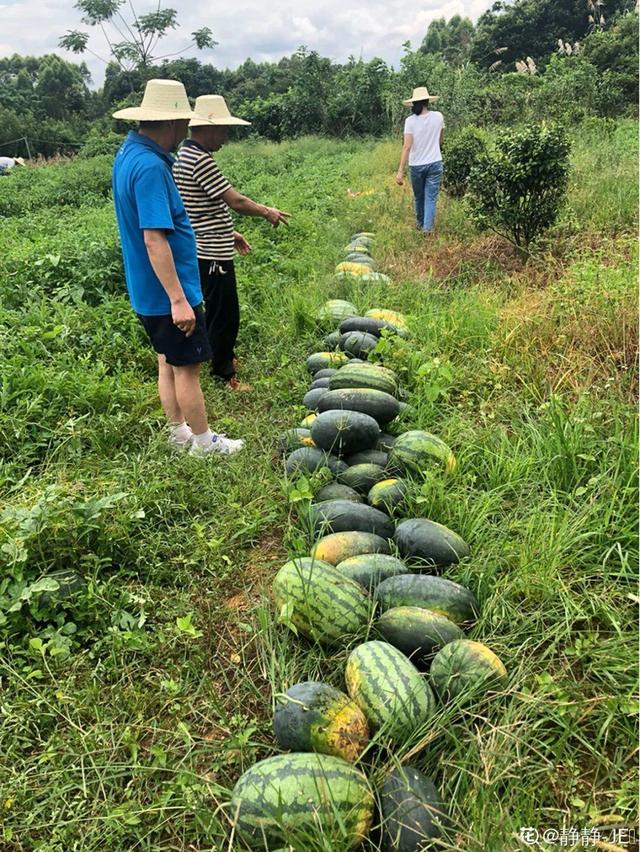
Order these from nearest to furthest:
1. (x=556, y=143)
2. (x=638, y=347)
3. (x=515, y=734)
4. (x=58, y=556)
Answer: (x=515, y=734) → (x=58, y=556) → (x=638, y=347) → (x=556, y=143)

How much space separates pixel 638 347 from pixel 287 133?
3311cm

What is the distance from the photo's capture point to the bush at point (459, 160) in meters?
9.59

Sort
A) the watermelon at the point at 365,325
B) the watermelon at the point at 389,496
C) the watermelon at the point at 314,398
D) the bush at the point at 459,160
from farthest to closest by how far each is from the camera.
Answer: the bush at the point at 459,160, the watermelon at the point at 365,325, the watermelon at the point at 314,398, the watermelon at the point at 389,496

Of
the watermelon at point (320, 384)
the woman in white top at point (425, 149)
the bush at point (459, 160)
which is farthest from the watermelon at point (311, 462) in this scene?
the bush at point (459, 160)

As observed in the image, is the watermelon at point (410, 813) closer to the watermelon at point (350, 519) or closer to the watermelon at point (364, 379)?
the watermelon at point (350, 519)

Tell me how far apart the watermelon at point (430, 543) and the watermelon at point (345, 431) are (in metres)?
0.69

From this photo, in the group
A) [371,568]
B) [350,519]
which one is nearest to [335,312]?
[350,519]

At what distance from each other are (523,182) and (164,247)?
4.51m

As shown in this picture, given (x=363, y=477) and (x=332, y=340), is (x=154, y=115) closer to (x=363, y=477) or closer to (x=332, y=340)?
(x=332, y=340)

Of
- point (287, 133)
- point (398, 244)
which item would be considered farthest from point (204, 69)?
point (398, 244)

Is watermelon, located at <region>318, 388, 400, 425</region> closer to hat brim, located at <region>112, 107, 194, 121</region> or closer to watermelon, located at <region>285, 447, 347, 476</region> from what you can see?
watermelon, located at <region>285, 447, 347, 476</region>

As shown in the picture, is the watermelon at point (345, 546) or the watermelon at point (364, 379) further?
the watermelon at point (364, 379)

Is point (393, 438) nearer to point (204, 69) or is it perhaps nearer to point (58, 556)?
point (58, 556)

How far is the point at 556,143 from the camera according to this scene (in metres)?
5.89
